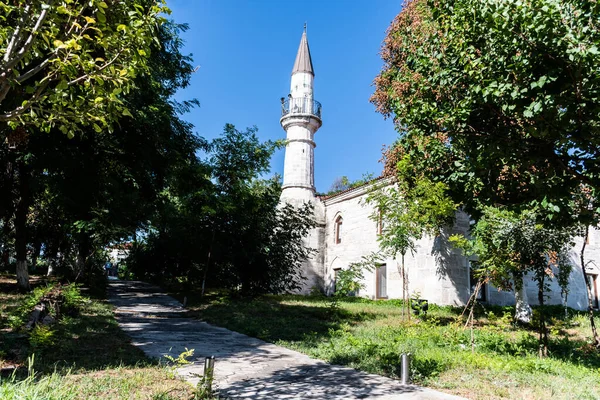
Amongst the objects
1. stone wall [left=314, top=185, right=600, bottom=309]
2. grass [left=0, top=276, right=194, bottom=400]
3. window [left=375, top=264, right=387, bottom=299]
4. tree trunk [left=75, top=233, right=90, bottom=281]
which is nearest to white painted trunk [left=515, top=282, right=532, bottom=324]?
stone wall [left=314, top=185, right=600, bottom=309]

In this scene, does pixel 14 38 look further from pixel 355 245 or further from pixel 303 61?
pixel 303 61

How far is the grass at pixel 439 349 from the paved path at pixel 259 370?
0.46 metres

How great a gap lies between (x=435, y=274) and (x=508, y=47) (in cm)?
1347

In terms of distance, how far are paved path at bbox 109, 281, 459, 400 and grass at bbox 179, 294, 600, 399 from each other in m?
0.46

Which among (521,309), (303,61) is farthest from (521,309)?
(303,61)

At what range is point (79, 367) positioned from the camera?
5.24 metres

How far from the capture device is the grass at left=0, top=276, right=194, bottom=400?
3850mm


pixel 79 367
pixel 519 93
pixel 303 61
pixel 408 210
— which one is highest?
pixel 303 61

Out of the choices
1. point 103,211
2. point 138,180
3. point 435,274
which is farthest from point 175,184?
point 435,274

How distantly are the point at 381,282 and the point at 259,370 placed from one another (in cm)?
1615

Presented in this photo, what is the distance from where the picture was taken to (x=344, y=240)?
24031mm

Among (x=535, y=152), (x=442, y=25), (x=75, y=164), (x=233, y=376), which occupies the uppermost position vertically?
(x=442, y=25)

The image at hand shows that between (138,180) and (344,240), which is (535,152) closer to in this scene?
(138,180)

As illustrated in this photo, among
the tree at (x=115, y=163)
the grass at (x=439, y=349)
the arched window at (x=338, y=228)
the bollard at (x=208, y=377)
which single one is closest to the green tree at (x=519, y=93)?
the grass at (x=439, y=349)
